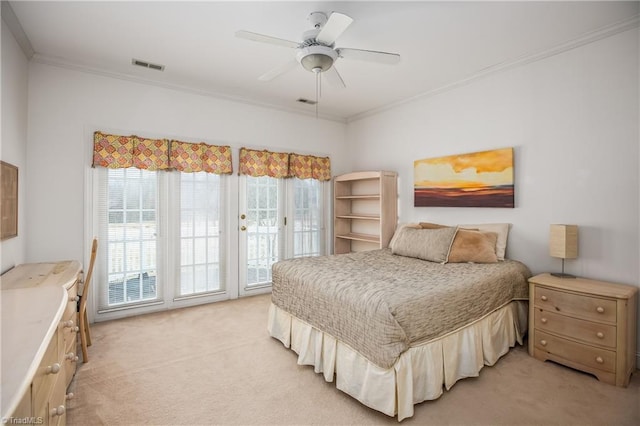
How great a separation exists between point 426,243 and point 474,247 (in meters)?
0.46

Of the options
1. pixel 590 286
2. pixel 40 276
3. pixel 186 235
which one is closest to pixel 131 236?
pixel 186 235

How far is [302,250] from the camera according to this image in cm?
491

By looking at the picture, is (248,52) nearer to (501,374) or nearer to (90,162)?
(90,162)

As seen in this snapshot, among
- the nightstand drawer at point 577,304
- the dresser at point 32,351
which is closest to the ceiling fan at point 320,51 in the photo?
the dresser at point 32,351

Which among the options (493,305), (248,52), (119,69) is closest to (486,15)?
(248,52)

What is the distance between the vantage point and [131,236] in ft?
11.8

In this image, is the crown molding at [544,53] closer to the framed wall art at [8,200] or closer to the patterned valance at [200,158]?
the patterned valance at [200,158]

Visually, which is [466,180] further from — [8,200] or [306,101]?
[8,200]

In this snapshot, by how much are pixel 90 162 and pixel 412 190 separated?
3.71m

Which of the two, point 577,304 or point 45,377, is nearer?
point 45,377

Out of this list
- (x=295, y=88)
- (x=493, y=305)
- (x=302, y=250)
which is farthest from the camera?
(x=302, y=250)

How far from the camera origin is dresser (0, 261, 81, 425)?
2.81 feet

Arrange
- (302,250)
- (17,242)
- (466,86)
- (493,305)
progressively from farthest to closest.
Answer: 1. (302,250)
2. (466,86)
3. (17,242)
4. (493,305)

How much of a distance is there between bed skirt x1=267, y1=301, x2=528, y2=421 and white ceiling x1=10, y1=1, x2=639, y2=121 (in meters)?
2.28
